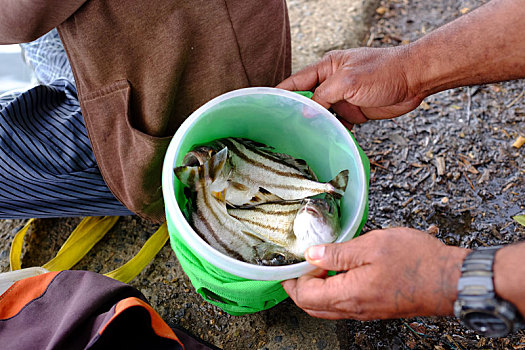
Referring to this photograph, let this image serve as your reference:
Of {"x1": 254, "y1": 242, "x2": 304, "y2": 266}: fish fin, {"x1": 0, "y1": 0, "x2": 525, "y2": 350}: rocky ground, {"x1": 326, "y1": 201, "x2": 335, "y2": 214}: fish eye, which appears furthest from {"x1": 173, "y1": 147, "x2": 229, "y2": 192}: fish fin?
{"x1": 0, "y1": 0, "x2": 525, "y2": 350}: rocky ground

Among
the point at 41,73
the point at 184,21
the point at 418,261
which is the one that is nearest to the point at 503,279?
the point at 418,261

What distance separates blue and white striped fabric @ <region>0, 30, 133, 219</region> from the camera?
1.85 meters

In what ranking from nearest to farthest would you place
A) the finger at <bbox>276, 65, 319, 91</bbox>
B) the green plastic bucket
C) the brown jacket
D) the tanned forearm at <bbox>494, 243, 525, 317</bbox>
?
the tanned forearm at <bbox>494, 243, 525, 317</bbox>
the green plastic bucket
the brown jacket
the finger at <bbox>276, 65, 319, 91</bbox>

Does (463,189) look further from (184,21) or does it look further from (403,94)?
(184,21)

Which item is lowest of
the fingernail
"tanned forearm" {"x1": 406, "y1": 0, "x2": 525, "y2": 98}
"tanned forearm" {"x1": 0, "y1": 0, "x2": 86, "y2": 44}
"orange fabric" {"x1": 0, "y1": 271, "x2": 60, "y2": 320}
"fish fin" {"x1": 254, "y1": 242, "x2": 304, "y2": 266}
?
"orange fabric" {"x1": 0, "y1": 271, "x2": 60, "y2": 320}

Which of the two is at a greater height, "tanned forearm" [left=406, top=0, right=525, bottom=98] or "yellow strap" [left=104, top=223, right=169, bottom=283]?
"tanned forearm" [left=406, top=0, right=525, bottom=98]

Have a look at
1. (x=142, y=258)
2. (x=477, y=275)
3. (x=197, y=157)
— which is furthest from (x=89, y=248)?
(x=477, y=275)

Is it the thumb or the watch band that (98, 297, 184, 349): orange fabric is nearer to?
the thumb

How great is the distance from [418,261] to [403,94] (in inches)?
35.2

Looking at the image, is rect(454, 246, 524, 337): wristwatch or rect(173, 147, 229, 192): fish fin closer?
rect(454, 246, 524, 337): wristwatch

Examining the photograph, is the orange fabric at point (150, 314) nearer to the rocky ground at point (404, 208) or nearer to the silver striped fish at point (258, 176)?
the rocky ground at point (404, 208)

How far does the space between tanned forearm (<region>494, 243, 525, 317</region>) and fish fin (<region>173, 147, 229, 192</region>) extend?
3.55ft

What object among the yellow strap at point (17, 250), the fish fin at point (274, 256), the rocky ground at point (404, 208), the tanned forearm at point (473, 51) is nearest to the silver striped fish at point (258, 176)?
the fish fin at point (274, 256)

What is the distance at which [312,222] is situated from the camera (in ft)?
5.49
